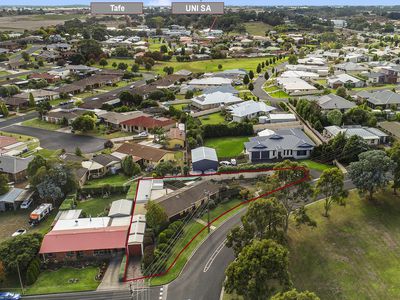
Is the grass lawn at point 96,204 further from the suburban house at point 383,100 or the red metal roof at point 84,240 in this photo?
the suburban house at point 383,100

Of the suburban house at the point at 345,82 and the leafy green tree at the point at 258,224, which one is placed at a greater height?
the suburban house at the point at 345,82

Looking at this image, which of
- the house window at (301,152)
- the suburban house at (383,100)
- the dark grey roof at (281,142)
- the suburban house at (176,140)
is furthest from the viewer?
the suburban house at (383,100)

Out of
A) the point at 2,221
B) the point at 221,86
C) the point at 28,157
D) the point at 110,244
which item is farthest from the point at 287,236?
the point at 221,86

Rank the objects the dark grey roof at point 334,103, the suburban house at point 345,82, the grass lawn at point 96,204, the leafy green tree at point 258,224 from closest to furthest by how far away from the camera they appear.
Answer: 1. the leafy green tree at point 258,224
2. the grass lawn at point 96,204
3. the dark grey roof at point 334,103
4. the suburban house at point 345,82

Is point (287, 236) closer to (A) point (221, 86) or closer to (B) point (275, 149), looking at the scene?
(B) point (275, 149)

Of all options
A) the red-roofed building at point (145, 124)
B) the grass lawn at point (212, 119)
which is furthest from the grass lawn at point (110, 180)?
the grass lawn at point (212, 119)

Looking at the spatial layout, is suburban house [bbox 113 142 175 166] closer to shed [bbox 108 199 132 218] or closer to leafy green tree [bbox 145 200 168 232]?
shed [bbox 108 199 132 218]
